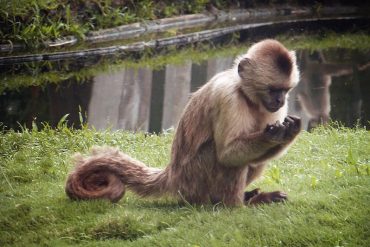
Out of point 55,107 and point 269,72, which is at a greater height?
point 269,72

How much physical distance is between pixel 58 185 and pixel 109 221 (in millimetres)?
1566

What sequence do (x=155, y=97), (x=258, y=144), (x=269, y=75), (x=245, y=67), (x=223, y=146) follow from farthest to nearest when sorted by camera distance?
(x=155, y=97) → (x=245, y=67) → (x=269, y=75) → (x=223, y=146) → (x=258, y=144)

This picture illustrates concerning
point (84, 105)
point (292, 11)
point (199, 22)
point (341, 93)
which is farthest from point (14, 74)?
point (292, 11)

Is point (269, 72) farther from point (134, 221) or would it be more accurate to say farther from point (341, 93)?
point (341, 93)

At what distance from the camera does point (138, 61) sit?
16.5 meters

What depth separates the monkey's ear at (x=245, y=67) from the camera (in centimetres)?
625

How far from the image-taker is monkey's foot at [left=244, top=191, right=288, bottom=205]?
6.15m

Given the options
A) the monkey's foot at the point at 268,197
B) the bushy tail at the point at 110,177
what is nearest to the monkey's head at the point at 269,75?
the monkey's foot at the point at 268,197

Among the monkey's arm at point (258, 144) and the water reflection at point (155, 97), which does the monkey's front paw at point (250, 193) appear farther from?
the water reflection at point (155, 97)

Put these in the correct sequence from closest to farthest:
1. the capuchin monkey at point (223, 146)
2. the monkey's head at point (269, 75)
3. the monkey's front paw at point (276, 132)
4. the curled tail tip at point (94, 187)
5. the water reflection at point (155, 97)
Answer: the monkey's front paw at point (276, 132), the capuchin monkey at point (223, 146), the monkey's head at point (269, 75), the curled tail tip at point (94, 187), the water reflection at point (155, 97)

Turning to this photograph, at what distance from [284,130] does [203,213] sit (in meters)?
1.08

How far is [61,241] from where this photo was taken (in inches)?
229

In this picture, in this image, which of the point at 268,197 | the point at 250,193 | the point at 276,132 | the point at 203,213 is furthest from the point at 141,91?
the point at 276,132

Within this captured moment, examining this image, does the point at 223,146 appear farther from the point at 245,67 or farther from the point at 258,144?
the point at 245,67
